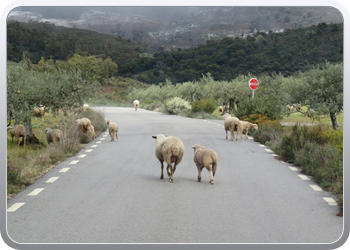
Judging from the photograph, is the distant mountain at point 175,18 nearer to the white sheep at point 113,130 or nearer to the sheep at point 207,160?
the sheep at point 207,160

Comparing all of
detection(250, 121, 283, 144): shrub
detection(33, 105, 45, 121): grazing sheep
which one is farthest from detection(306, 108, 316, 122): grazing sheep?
detection(33, 105, 45, 121): grazing sheep

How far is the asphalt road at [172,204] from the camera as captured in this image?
6.62 metres

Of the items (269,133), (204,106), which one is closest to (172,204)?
(269,133)

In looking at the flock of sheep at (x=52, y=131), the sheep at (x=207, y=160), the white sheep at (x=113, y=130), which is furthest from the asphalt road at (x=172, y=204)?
the white sheep at (x=113, y=130)

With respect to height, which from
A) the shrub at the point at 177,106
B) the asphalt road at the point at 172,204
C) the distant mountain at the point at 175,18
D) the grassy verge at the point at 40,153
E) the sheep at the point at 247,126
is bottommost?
the asphalt road at the point at 172,204

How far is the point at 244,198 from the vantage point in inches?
367

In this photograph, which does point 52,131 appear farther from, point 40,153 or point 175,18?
point 175,18

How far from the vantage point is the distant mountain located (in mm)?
6734

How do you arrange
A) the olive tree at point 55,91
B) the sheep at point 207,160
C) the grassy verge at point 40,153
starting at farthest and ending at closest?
the olive tree at point 55,91
the sheep at point 207,160
the grassy verge at point 40,153

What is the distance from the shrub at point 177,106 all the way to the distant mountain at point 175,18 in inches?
463

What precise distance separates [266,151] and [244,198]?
18.8 feet

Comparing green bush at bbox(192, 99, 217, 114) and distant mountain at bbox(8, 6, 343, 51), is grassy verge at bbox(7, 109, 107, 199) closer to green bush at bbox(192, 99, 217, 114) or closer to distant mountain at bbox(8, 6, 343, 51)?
distant mountain at bbox(8, 6, 343, 51)

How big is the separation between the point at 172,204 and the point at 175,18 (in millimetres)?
3359

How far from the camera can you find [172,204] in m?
8.96
